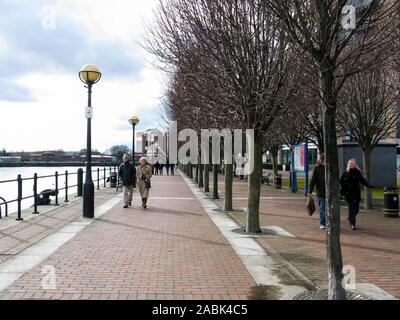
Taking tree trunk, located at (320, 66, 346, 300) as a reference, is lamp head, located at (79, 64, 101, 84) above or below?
above

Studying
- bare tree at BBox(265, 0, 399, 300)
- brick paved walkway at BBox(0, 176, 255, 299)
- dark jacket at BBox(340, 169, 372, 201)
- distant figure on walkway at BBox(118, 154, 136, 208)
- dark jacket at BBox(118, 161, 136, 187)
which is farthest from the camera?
dark jacket at BBox(118, 161, 136, 187)

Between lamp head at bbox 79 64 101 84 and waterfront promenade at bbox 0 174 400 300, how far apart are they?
158 inches

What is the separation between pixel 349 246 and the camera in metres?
9.29

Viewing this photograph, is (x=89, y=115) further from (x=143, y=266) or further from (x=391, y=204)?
(x=391, y=204)

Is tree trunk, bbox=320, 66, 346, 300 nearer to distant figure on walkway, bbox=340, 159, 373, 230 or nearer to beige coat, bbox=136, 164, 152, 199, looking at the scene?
distant figure on walkway, bbox=340, 159, 373, 230

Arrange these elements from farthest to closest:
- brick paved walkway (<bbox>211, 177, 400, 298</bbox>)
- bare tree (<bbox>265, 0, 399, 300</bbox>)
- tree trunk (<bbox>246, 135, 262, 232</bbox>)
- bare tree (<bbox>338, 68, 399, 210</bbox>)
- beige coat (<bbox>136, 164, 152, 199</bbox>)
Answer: beige coat (<bbox>136, 164, 152, 199</bbox>) → bare tree (<bbox>338, 68, 399, 210</bbox>) → tree trunk (<bbox>246, 135, 262, 232</bbox>) → brick paved walkway (<bbox>211, 177, 400, 298</bbox>) → bare tree (<bbox>265, 0, 399, 300</bbox>)

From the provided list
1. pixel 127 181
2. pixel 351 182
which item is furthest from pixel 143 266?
pixel 127 181

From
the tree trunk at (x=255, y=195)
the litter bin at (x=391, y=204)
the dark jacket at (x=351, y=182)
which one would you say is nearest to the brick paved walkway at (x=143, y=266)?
the tree trunk at (x=255, y=195)

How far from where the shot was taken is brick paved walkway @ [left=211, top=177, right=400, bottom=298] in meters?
6.99

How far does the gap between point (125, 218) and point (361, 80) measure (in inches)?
350

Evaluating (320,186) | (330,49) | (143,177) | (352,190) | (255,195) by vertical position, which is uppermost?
(330,49)

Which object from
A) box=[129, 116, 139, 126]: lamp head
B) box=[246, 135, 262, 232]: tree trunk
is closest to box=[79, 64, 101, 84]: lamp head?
box=[246, 135, 262, 232]: tree trunk

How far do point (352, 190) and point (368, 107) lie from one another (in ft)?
17.6
